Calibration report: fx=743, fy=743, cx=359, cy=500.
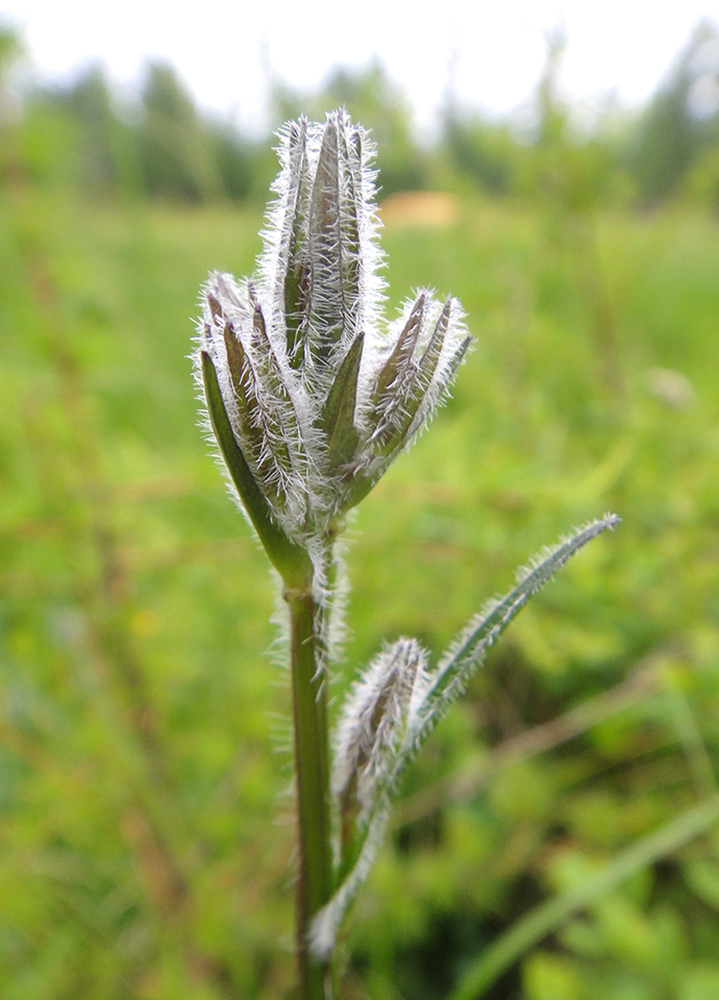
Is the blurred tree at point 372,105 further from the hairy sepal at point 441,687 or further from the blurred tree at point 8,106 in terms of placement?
the hairy sepal at point 441,687

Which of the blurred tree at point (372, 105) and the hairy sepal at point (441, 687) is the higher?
the blurred tree at point (372, 105)

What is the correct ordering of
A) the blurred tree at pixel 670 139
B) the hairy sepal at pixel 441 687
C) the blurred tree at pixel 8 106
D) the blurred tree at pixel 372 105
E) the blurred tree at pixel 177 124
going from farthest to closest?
the blurred tree at pixel 670 139
the blurred tree at pixel 372 105
the blurred tree at pixel 177 124
the blurred tree at pixel 8 106
the hairy sepal at pixel 441 687

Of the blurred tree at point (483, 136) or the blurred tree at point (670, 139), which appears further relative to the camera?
the blurred tree at point (670, 139)

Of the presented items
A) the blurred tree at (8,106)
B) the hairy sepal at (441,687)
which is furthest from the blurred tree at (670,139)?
the hairy sepal at (441,687)

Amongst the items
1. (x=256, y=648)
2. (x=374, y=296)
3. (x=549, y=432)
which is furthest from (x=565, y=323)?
(x=374, y=296)

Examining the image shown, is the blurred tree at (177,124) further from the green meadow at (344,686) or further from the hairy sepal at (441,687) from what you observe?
the hairy sepal at (441,687)

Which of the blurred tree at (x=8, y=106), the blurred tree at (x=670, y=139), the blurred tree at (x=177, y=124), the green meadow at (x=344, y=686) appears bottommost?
the green meadow at (x=344, y=686)

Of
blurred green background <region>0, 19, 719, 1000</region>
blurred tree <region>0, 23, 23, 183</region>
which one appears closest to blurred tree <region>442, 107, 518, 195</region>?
blurred green background <region>0, 19, 719, 1000</region>

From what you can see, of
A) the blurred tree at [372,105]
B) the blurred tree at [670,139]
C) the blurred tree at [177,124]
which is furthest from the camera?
the blurred tree at [670,139]
